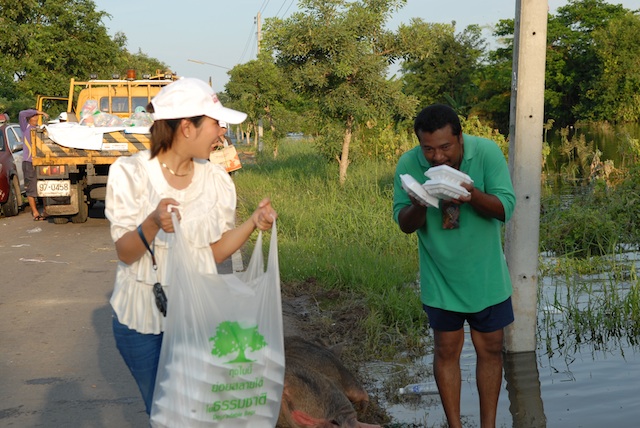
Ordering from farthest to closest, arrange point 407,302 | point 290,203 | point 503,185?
point 290,203 → point 407,302 → point 503,185

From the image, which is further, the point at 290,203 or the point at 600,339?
the point at 290,203

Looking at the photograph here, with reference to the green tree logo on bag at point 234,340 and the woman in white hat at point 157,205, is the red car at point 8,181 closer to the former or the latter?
the woman in white hat at point 157,205

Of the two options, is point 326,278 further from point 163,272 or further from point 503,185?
point 163,272

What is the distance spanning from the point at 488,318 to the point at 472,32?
82878 mm

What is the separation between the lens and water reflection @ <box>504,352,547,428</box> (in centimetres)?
550

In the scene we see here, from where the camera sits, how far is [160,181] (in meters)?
3.30

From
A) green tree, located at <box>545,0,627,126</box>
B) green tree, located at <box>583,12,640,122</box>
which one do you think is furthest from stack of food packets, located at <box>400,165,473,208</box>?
green tree, located at <box>545,0,627,126</box>

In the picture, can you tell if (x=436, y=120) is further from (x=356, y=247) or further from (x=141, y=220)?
(x=356, y=247)

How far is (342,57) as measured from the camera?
15.6m

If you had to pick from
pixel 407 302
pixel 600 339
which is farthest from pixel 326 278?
pixel 600 339

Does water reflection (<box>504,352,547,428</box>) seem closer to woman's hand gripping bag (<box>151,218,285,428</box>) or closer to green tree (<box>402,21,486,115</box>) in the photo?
woman's hand gripping bag (<box>151,218,285,428</box>)

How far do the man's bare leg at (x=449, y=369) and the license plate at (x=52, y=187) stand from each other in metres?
10.9

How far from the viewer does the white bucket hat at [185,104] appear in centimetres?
326

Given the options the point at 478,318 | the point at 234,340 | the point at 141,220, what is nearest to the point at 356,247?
the point at 478,318
